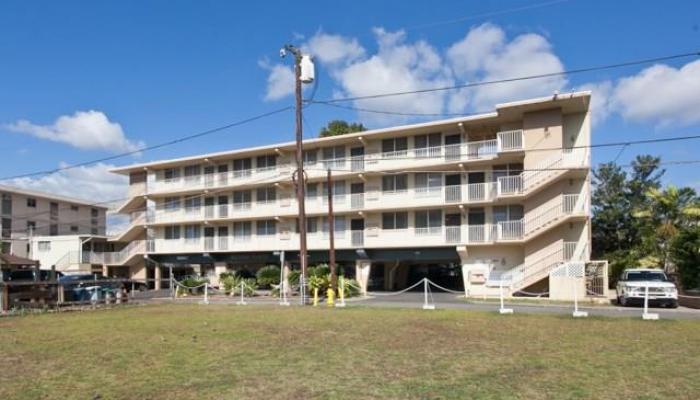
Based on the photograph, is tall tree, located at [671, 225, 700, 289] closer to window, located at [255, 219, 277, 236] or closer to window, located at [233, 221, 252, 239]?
window, located at [255, 219, 277, 236]

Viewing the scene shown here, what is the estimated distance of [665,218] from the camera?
105 feet

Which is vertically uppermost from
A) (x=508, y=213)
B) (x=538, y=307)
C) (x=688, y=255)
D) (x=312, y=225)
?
(x=508, y=213)

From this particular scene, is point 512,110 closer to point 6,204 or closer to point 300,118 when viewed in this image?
point 300,118

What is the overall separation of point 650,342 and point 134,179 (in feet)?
151

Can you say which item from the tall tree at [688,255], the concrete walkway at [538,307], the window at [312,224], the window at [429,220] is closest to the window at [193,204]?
the window at [312,224]

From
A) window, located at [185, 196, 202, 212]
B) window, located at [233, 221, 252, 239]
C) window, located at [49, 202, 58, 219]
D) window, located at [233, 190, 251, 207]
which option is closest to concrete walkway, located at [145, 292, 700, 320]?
window, located at [233, 221, 252, 239]

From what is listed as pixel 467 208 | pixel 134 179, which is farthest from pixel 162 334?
pixel 134 179

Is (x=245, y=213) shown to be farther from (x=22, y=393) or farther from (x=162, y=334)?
(x=22, y=393)

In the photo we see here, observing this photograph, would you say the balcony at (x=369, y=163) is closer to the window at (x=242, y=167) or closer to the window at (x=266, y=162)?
the window at (x=242, y=167)

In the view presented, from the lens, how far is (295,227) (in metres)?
41.5

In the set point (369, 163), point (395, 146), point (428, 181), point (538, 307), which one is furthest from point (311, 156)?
point (538, 307)

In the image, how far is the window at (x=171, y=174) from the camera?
4756 centimetres

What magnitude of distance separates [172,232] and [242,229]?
7.29 m

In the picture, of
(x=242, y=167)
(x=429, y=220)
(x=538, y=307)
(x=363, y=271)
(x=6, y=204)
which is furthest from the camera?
(x=6, y=204)
